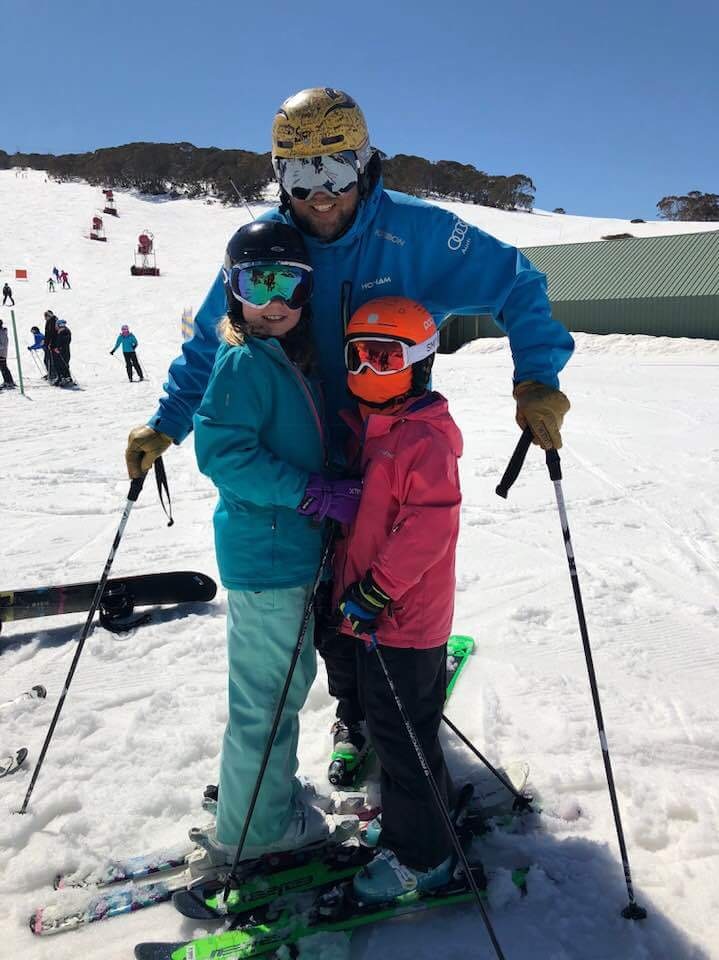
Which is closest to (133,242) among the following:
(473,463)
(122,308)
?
(122,308)

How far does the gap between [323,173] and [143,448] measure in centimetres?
122

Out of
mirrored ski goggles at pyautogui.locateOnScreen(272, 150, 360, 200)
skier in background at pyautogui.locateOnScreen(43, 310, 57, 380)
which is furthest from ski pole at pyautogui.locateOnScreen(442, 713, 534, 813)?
skier in background at pyautogui.locateOnScreen(43, 310, 57, 380)

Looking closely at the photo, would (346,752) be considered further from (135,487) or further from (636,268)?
(636,268)

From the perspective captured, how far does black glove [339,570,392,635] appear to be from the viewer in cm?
200

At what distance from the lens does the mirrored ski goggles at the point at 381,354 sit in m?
2.10

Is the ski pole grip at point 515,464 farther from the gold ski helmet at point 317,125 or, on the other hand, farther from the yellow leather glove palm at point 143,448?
the yellow leather glove palm at point 143,448

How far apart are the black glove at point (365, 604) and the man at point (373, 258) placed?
28cm

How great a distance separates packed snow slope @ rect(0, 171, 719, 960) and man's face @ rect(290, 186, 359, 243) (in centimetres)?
213

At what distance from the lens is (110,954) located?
2078 mm

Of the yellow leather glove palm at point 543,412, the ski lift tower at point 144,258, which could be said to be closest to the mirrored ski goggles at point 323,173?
the yellow leather glove palm at point 543,412

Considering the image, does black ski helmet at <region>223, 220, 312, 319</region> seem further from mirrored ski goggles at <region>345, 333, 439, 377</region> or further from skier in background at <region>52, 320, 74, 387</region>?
skier in background at <region>52, 320, 74, 387</region>

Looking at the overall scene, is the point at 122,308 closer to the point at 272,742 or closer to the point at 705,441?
the point at 705,441

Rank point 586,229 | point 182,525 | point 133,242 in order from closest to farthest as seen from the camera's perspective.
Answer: point 182,525, point 133,242, point 586,229

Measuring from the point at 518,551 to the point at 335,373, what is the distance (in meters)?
3.00
